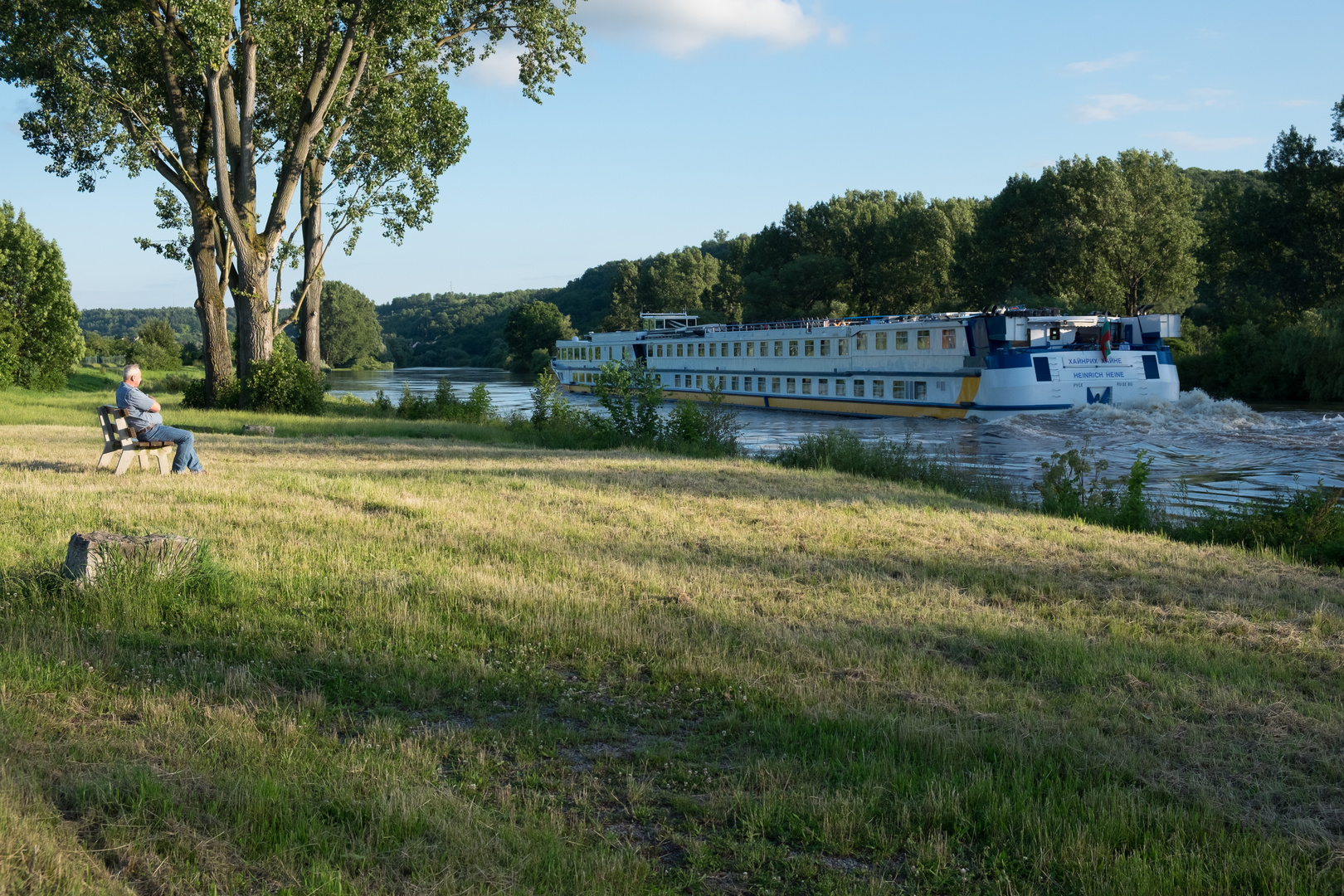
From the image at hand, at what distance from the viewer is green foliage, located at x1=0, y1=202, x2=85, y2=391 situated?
46.2 m

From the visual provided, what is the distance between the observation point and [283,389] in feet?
95.6

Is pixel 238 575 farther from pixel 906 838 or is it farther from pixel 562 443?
pixel 562 443

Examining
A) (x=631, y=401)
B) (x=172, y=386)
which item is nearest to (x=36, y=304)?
(x=172, y=386)

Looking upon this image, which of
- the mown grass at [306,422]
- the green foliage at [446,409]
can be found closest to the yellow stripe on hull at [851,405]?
the green foliage at [446,409]

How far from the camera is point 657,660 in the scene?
6.18 m

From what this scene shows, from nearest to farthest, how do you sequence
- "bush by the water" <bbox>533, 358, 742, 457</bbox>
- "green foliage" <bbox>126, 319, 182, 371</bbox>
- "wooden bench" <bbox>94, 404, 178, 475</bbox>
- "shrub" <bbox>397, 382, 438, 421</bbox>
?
"wooden bench" <bbox>94, 404, 178, 475</bbox> → "bush by the water" <bbox>533, 358, 742, 457</bbox> → "shrub" <bbox>397, 382, 438, 421</bbox> → "green foliage" <bbox>126, 319, 182, 371</bbox>

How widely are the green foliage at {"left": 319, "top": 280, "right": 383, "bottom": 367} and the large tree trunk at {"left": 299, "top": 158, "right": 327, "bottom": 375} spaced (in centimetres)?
11577

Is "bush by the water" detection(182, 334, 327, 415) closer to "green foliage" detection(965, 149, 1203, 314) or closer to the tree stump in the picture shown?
the tree stump

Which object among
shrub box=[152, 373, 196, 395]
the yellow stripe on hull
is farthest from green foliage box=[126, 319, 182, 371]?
the yellow stripe on hull

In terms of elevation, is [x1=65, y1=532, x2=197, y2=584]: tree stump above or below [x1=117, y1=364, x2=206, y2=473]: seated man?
below

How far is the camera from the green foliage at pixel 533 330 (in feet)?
417

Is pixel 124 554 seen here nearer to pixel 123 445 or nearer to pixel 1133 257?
pixel 123 445

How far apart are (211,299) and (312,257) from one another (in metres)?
4.28

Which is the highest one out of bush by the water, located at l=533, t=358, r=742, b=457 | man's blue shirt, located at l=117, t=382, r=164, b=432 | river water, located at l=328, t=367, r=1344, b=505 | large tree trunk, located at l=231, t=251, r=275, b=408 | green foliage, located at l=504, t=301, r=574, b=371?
green foliage, located at l=504, t=301, r=574, b=371
